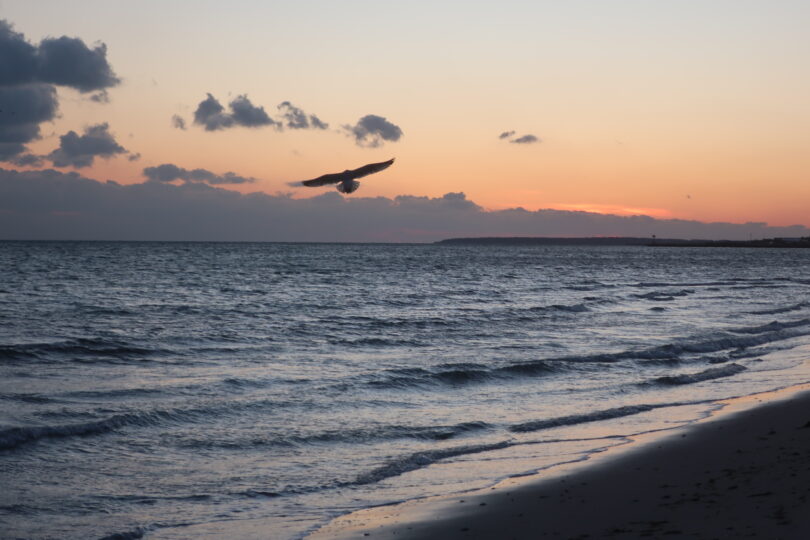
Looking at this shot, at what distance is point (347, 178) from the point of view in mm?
12078

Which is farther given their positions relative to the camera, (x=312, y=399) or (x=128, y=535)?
(x=312, y=399)

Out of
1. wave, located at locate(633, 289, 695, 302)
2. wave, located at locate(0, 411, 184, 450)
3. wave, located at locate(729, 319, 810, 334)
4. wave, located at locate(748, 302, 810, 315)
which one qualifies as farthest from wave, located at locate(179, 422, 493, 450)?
wave, located at locate(633, 289, 695, 302)

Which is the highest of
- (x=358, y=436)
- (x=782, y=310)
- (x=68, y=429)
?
(x=782, y=310)

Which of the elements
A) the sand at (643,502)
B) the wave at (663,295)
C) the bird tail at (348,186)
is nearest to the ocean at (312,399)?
the sand at (643,502)

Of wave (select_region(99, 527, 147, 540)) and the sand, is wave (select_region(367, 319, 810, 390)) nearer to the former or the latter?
the sand

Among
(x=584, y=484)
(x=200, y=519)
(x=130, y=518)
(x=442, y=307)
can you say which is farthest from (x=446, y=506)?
(x=442, y=307)

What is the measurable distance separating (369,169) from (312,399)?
496 cm

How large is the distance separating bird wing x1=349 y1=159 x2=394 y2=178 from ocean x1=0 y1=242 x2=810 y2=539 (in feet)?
13.3

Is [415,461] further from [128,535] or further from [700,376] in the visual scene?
[700,376]

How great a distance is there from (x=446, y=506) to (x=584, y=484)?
174 centimetres

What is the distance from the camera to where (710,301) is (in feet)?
141

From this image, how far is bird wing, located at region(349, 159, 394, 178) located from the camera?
12148mm

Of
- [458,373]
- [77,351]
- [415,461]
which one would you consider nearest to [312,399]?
[458,373]

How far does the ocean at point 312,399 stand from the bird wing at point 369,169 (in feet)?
13.3
